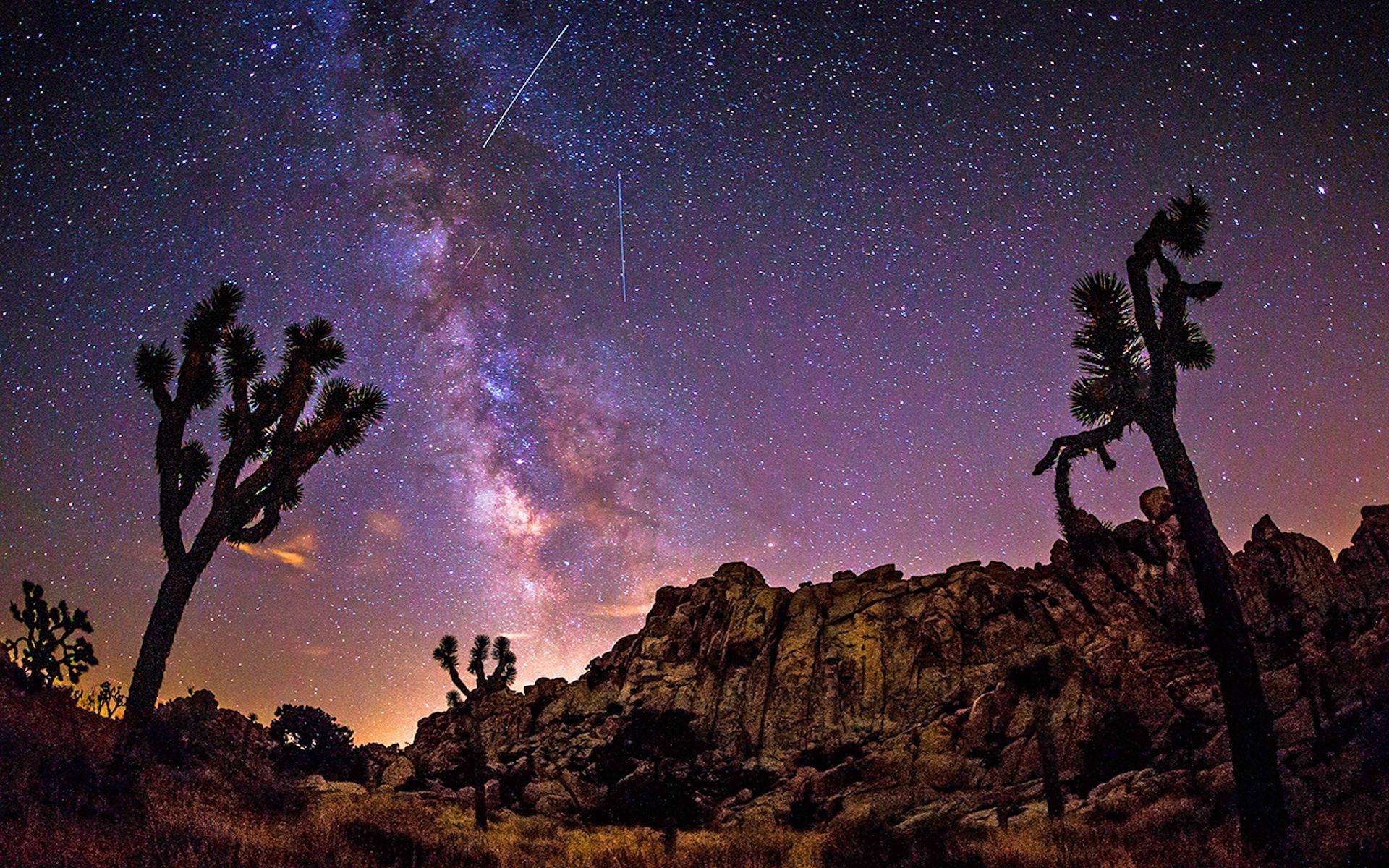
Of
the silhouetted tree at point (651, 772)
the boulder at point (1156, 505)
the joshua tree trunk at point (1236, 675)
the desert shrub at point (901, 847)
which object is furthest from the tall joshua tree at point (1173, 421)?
the boulder at point (1156, 505)

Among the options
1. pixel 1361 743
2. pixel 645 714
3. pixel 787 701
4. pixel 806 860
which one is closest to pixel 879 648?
pixel 787 701

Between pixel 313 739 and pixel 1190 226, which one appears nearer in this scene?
pixel 1190 226

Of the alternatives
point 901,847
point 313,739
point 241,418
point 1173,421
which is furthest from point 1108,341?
point 313,739

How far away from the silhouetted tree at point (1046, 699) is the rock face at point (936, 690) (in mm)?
505

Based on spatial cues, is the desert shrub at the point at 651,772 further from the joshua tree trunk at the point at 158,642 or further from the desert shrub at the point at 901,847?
the joshua tree trunk at the point at 158,642

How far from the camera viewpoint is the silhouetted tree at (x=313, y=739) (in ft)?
94.0

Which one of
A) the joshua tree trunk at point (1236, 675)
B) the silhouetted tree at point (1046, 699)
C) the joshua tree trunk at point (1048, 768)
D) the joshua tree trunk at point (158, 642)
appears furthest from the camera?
the silhouetted tree at point (1046, 699)

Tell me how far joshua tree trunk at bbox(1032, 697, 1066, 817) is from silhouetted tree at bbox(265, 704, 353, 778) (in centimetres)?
2770

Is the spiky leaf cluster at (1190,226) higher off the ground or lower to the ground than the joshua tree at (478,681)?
higher

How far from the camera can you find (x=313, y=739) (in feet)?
99.8

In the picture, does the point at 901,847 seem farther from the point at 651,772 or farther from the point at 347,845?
the point at 651,772

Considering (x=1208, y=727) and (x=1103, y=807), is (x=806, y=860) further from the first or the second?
(x=1208, y=727)

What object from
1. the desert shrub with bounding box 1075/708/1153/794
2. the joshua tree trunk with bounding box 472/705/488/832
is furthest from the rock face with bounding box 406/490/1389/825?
the joshua tree trunk with bounding box 472/705/488/832

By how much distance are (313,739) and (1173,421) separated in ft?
116
